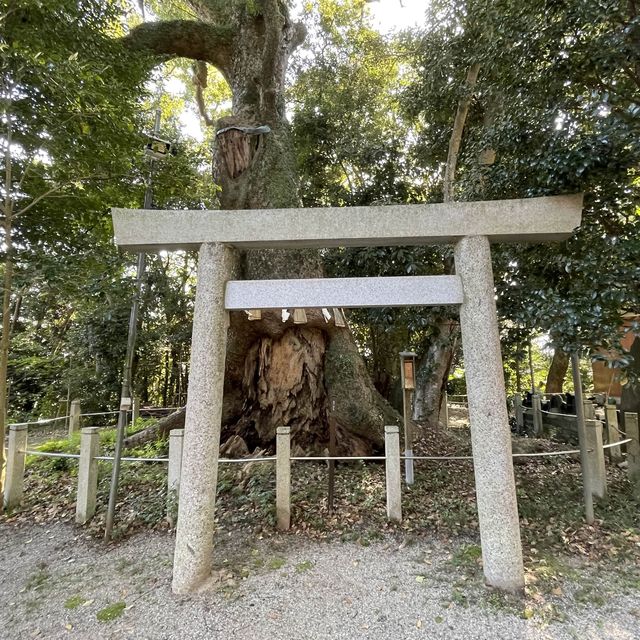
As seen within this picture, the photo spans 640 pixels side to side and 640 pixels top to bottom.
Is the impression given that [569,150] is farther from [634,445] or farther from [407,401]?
[634,445]

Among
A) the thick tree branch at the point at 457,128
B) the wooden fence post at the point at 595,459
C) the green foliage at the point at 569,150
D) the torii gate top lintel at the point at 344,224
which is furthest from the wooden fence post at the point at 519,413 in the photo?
the torii gate top lintel at the point at 344,224

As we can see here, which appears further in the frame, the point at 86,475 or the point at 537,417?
the point at 537,417

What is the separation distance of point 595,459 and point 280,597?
417cm

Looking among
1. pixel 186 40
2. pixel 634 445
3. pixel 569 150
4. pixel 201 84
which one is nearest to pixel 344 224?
pixel 569 150

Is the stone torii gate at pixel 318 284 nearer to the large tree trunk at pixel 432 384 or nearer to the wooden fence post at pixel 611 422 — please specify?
the wooden fence post at pixel 611 422

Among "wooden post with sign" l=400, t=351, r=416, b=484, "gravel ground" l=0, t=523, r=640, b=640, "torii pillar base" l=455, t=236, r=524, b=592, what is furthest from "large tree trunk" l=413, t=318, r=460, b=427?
"torii pillar base" l=455, t=236, r=524, b=592

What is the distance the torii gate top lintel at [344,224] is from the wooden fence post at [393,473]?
2.10m

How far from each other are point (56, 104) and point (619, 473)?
922 centimetres

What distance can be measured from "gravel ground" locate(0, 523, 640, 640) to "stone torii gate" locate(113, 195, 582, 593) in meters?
0.31

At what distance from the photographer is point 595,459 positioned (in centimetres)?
458

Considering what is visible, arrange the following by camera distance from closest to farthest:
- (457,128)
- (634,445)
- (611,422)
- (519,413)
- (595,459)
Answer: (595,459)
(634,445)
(611,422)
(457,128)
(519,413)

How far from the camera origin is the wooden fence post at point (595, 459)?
454cm

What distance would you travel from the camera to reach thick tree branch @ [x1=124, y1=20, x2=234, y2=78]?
270 inches

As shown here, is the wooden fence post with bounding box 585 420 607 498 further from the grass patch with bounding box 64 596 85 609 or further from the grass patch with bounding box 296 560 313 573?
the grass patch with bounding box 64 596 85 609
